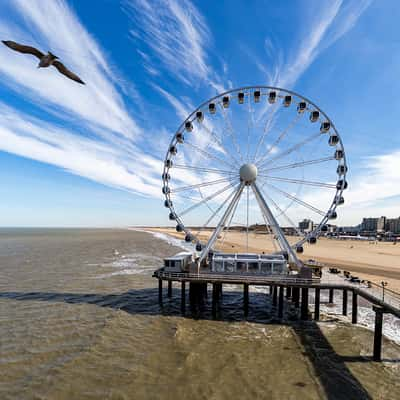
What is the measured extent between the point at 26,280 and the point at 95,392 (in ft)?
92.6

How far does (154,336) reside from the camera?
18.8 m

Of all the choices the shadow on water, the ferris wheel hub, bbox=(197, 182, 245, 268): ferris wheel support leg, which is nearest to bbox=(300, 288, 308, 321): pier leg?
the shadow on water

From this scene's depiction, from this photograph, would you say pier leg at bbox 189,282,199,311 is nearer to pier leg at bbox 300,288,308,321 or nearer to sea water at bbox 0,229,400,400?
sea water at bbox 0,229,400,400

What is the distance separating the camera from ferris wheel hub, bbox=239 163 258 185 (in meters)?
26.3

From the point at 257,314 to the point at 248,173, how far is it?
12864mm

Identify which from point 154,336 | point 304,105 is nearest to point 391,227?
point 304,105

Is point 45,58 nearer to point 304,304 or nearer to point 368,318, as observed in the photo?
point 304,304

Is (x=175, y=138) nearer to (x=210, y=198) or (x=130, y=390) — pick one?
(x=210, y=198)

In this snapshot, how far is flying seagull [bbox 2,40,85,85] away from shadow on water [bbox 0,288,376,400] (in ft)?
55.7

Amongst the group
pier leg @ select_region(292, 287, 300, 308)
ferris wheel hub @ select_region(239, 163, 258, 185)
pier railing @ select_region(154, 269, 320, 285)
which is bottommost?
pier leg @ select_region(292, 287, 300, 308)

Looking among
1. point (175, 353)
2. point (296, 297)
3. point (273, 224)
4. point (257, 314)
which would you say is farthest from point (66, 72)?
point (296, 297)

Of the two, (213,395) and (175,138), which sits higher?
(175,138)

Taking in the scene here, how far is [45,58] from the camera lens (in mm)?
8391

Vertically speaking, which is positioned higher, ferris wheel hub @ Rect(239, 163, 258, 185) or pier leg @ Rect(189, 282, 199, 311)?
ferris wheel hub @ Rect(239, 163, 258, 185)
